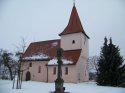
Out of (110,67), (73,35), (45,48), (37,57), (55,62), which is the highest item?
(73,35)

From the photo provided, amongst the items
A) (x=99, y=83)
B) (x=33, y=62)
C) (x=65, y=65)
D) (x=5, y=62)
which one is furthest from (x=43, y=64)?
(x=99, y=83)

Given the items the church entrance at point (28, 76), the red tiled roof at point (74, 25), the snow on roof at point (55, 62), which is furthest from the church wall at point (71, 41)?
the church entrance at point (28, 76)

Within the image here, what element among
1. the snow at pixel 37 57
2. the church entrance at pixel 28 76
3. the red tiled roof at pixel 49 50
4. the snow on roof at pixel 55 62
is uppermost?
the red tiled roof at pixel 49 50

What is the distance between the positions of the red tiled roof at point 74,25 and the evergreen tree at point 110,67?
861 cm

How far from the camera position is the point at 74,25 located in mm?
37188

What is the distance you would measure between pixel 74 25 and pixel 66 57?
264 inches

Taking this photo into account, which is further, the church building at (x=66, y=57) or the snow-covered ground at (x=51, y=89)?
the church building at (x=66, y=57)

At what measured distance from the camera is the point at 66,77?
3259 cm

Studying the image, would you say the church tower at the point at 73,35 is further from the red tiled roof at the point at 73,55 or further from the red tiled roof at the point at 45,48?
the red tiled roof at the point at 45,48

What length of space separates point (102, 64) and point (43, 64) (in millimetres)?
12275

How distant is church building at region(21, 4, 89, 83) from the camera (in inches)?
1288

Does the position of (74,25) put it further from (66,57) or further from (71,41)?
(66,57)

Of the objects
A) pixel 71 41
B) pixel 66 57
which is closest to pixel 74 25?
pixel 71 41

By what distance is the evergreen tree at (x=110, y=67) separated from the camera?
26.9 m
